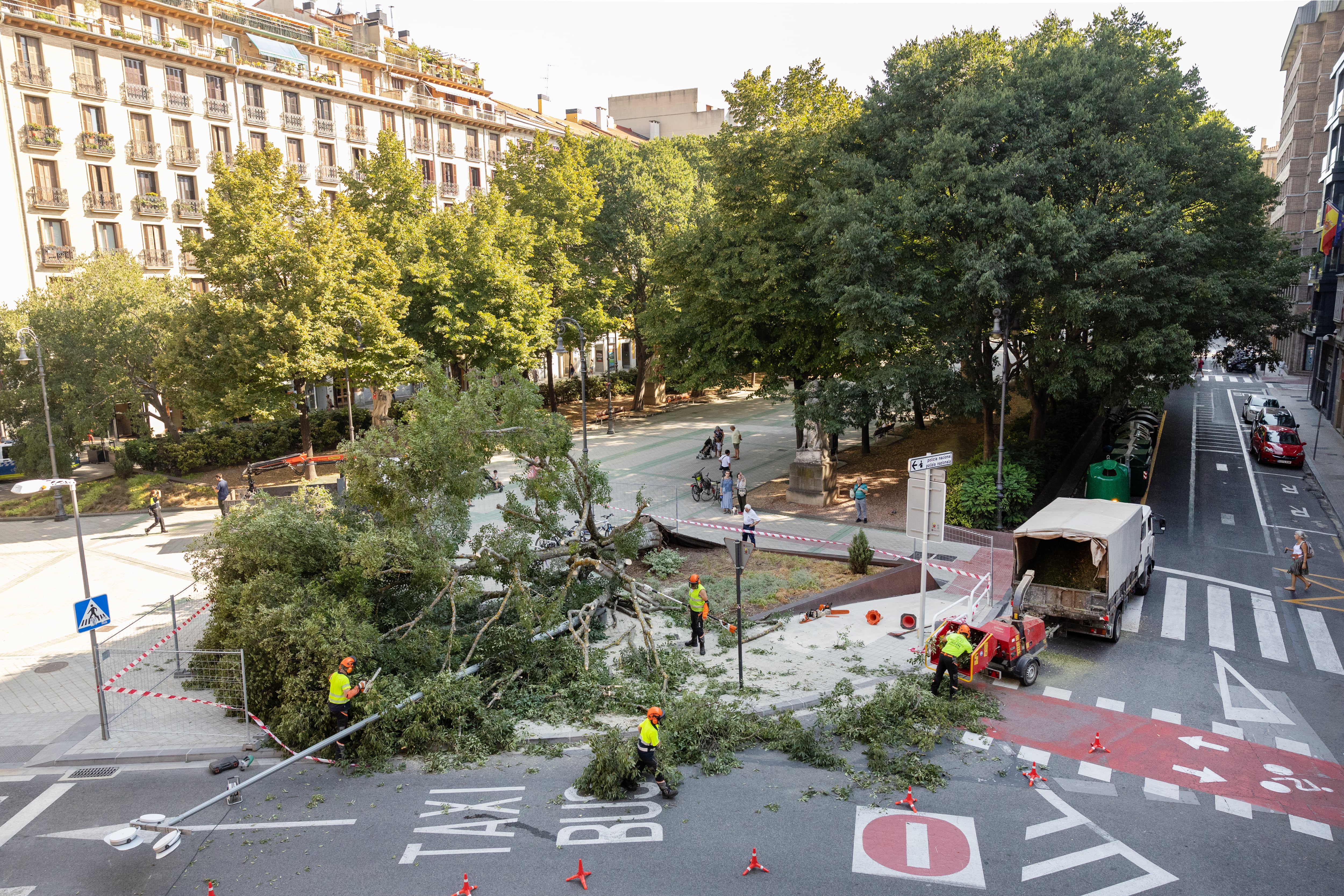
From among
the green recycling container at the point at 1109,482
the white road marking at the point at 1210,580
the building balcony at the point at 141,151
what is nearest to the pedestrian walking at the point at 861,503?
the green recycling container at the point at 1109,482

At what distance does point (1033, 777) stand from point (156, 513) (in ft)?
86.9

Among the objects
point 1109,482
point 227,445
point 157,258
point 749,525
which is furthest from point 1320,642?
point 157,258

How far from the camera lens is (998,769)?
1218cm

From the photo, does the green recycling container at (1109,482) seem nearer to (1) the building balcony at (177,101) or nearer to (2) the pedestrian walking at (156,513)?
(2) the pedestrian walking at (156,513)

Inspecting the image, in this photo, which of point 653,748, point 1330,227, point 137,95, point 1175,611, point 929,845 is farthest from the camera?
point 137,95

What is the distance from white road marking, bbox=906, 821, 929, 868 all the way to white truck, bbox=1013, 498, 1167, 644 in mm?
7296

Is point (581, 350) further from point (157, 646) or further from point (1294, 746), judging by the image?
point (1294, 746)

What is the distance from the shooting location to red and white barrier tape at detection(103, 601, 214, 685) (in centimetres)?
1514

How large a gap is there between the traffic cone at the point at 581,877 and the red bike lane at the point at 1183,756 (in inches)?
280

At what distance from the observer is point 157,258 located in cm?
4403

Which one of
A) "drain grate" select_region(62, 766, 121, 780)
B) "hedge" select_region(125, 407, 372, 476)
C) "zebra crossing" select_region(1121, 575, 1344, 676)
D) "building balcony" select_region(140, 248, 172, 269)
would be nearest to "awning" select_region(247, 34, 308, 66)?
"building balcony" select_region(140, 248, 172, 269)

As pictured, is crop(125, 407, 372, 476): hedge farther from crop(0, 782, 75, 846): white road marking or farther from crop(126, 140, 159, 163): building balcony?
crop(0, 782, 75, 846): white road marking

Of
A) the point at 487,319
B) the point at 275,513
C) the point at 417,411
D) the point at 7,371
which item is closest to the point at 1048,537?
the point at 417,411

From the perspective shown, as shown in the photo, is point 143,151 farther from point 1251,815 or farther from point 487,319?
point 1251,815
